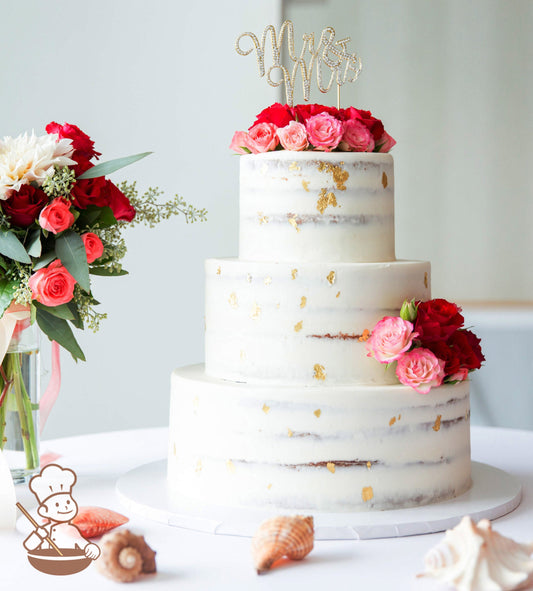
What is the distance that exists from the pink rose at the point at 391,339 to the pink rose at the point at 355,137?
323 mm

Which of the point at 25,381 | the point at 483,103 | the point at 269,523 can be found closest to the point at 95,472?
the point at 25,381

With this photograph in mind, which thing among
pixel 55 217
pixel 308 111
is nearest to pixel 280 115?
pixel 308 111

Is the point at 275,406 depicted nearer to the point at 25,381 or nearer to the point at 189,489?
the point at 189,489

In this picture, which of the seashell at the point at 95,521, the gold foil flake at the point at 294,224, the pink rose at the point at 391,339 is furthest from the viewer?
the gold foil flake at the point at 294,224

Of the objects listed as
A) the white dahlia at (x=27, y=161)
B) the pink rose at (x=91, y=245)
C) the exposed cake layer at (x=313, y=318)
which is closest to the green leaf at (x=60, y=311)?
the pink rose at (x=91, y=245)

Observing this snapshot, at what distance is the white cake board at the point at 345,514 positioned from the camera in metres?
1.34

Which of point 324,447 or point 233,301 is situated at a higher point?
point 233,301

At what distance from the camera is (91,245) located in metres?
1.55

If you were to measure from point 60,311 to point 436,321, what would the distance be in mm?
672

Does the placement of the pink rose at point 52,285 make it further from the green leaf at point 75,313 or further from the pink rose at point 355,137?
the pink rose at point 355,137

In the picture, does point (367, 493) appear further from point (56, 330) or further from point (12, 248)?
point (12, 248)

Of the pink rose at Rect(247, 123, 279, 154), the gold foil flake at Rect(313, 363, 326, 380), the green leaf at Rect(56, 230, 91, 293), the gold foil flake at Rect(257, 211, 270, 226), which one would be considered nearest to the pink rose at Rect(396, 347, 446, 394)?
the gold foil flake at Rect(313, 363, 326, 380)

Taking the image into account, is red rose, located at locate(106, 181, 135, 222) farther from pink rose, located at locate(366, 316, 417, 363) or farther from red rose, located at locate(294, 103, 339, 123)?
pink rose, located at locate(366, 316, 417, 363)

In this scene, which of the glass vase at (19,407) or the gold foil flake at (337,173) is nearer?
the gold foil flake at (337,173)
